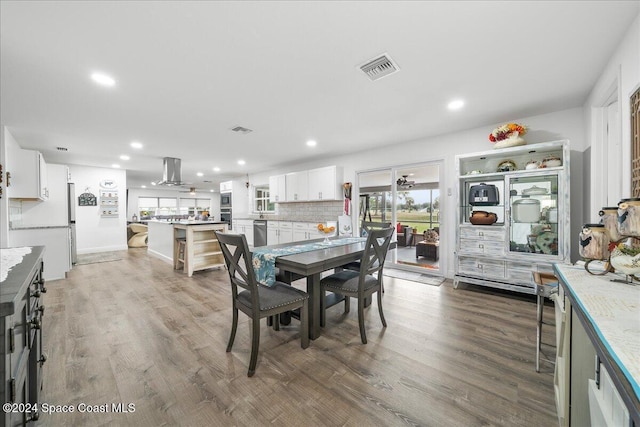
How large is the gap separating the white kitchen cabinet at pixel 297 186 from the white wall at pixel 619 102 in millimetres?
4698

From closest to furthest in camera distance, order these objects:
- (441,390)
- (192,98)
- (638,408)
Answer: (638,408)
(441,390)
(192,98)

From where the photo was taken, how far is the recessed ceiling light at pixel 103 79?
7.45 ft

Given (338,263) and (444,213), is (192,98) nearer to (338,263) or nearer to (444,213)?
(338,263)

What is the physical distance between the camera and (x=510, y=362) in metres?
1.88

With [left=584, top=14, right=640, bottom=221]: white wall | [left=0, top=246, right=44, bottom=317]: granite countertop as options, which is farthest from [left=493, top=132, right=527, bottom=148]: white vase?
[left=0, top=246, right=44, bottom=317]: granite countertop

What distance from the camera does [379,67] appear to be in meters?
2.18

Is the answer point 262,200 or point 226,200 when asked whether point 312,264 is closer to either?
point 262,200

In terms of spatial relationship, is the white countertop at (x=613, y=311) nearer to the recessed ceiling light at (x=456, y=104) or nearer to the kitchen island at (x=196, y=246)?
the recessed ceiling light at (x=456, y=104)

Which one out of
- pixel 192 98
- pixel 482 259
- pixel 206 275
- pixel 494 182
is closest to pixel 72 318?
pixel 206 275

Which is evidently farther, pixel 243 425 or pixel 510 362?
pixel 510 362

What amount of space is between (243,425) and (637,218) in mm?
2247

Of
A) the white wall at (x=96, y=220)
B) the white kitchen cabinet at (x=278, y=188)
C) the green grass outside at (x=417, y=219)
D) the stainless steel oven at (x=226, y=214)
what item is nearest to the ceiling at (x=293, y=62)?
the white kitchen cabinet at (x=278, y=188)

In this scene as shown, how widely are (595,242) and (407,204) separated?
4.90m

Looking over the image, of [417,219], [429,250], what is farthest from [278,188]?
[429,250]
